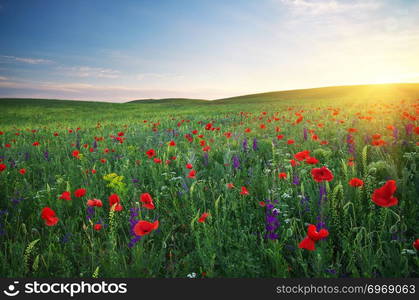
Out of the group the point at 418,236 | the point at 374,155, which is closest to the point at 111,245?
the point at 418,236

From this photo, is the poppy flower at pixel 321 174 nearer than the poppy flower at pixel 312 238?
No

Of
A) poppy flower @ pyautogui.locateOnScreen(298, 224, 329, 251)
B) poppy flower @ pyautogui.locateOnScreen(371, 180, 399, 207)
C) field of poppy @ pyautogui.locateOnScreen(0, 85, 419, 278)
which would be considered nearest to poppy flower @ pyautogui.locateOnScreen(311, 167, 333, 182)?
field of poppy @ pyautogui.locateOnScreen(0, 85, 419, 278)

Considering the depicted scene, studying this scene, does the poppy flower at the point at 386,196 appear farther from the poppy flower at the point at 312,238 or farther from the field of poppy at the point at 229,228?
the poppy flower at the point at 312,238

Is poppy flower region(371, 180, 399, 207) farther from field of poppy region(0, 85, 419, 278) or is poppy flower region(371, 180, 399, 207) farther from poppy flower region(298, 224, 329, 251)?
poppy flower region(298, 224, 329, 251)

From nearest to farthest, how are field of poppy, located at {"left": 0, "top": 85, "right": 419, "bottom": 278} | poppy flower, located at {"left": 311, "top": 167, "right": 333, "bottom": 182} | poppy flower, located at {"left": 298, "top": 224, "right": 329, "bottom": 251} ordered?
poppy flower, located at {"left": 298, "top": 224, "right": 329, "bottom": 251} < field of poppy, located at {"left": 0, "top": 85, "right": 419, "bottom": 278} < poppy flower, located at {"left": 311, "top": 167, "right": 333, "bottom": 182}

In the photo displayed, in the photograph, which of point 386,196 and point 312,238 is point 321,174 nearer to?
point 386,196

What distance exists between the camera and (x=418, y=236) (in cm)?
185

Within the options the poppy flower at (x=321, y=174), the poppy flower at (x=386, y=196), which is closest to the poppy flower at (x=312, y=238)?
the poppy flower at (x=386, y=196)

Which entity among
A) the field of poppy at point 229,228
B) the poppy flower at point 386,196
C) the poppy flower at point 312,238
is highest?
the poppy flower at point 386,196

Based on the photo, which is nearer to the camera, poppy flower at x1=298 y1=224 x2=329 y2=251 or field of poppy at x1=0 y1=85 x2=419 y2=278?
poppy flower at x1=298 y1=224 x2=329 y2=251

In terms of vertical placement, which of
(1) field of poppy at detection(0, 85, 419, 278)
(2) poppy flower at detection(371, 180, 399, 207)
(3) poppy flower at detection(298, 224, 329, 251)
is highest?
(2) poppy flower at detection(371, 180, 399, 207)

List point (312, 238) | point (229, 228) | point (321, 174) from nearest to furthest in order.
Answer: point (312, 238), point (321, 174), point (229, 228)

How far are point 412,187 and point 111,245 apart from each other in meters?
2.48

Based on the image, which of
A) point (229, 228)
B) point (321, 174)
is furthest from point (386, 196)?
point (229, 228)
